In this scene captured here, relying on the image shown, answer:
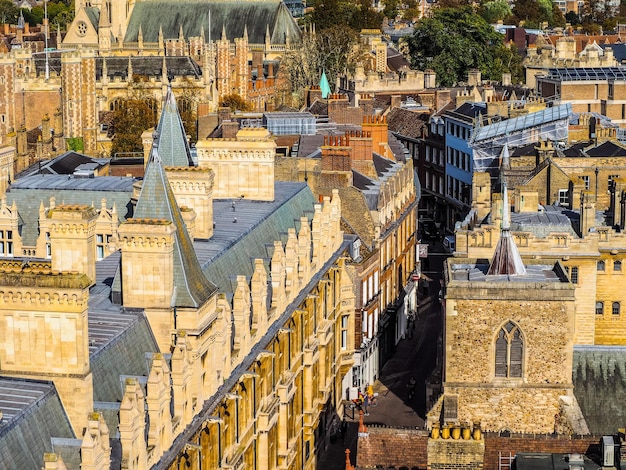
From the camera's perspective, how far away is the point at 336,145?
2852 inches

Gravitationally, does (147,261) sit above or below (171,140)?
below

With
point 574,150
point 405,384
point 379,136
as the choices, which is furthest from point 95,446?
point 379,136

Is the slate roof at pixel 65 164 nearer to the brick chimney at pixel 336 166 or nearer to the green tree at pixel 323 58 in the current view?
the brick chimney at pixel 336 166

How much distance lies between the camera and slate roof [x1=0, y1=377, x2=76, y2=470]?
31.2 metres

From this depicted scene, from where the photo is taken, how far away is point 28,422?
32.4 m

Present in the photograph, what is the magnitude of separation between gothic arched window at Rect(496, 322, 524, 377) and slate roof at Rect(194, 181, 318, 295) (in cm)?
803

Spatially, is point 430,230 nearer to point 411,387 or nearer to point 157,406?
point 411,387

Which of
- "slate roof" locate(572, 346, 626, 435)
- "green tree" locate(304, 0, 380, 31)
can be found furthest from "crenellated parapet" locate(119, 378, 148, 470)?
"green tree" locate(304, 0, 380, 31)

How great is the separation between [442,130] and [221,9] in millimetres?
74339

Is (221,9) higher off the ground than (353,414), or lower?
higher

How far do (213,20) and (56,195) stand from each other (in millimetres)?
118487

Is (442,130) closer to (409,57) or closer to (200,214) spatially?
(409,57)

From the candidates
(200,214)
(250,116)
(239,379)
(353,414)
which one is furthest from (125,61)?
(239,379)

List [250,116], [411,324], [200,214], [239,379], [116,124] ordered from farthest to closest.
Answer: [116,124] → [250,116] → [411,324] → [200,214] → [239,379]
